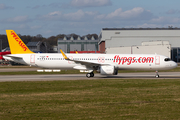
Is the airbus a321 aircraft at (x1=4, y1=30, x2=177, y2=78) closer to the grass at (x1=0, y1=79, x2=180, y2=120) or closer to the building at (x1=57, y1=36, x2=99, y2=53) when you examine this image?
the grass at (x1=0, y1=79, x2=180, y2=120)

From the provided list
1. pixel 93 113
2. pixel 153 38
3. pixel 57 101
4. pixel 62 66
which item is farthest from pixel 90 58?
pixel 153 38

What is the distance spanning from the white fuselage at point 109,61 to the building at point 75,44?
11192 cm

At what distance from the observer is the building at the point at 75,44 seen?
15250 centimetres

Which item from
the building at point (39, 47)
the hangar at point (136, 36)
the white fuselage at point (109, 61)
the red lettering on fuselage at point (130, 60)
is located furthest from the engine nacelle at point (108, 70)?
the building at point (39, 47)

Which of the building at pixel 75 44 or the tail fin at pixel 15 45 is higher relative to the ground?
the building at pixel 75 44

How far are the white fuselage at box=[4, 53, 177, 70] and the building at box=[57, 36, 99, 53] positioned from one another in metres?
112

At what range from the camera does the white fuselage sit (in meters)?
37.0

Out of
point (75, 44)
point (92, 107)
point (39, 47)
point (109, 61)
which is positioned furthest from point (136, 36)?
point (92, 107)

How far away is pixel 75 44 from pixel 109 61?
119375 mm

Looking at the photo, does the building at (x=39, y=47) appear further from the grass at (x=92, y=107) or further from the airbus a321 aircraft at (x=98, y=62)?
the grass at (x=92, y=107)

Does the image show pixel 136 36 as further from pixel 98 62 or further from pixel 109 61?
pixel 98 62

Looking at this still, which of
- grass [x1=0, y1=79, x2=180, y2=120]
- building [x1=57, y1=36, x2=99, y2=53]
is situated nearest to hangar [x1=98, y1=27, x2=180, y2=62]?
building [x1=57, y1=36, x2=99, y2=53]

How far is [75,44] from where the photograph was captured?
156m

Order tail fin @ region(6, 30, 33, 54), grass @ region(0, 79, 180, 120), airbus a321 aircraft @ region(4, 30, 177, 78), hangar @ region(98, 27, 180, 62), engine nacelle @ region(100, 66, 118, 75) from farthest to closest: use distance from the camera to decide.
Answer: hangar @ region(98, 27, 180, 62) → tail fin @ region(6, 30, 33, 54) → airbus a321 aircraft @ region(4, 30, 177, 78) → engine nacelle @ region(100, 66, 118, 75) → grass @ region(0, 79, 180, 120)
